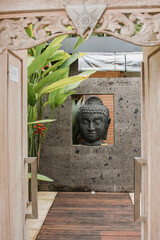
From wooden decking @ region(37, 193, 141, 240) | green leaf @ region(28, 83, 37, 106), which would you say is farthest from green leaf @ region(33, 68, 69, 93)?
wooden decking @ region(37, 193, 141, 240)

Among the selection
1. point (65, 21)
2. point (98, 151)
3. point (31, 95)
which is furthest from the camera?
point (98, 151)

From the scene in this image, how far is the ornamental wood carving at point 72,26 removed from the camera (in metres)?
1.26

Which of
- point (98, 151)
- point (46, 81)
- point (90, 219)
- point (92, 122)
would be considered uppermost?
point (46, 81)

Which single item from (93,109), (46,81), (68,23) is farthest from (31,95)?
(68,23)

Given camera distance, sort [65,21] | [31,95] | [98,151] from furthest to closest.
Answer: [98,151], [31,95], [65,21]

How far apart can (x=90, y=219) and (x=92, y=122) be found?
1518 mm

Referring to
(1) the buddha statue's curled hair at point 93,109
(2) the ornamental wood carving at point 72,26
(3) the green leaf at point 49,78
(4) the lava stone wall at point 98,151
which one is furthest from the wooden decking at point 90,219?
(2) the ornamental wood carving at point 72,26

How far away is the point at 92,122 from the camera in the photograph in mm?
3770

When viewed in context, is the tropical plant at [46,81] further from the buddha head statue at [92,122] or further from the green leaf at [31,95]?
the buddha head statue at [92,122]

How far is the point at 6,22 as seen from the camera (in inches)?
51.4

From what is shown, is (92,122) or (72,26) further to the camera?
(92,122)

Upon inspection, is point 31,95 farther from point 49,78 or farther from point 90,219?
point 90,219

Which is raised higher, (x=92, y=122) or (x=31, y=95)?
(x=31, y=95)

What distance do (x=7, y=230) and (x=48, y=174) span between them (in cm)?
234
